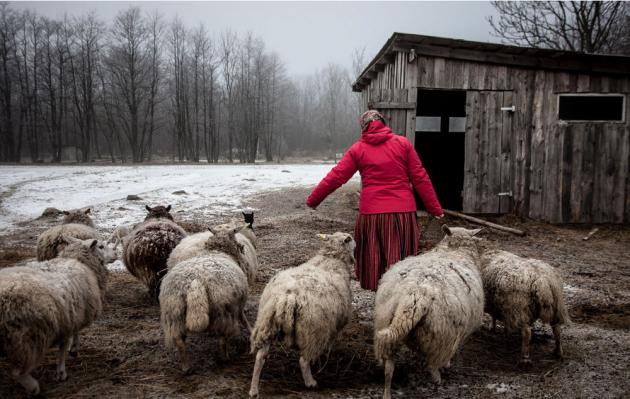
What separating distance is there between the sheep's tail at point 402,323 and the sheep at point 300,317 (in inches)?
20.2

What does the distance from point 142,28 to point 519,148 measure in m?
40.0

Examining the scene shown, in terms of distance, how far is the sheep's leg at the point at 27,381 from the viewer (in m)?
3.42

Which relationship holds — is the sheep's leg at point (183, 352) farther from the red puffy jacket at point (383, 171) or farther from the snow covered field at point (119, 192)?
the snow covered field at point (119, 192)

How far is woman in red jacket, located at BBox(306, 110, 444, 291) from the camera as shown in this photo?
15.9 feet

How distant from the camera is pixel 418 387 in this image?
3.77 m

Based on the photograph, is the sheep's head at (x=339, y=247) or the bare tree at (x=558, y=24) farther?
the bare tree at (x=558, y=24)

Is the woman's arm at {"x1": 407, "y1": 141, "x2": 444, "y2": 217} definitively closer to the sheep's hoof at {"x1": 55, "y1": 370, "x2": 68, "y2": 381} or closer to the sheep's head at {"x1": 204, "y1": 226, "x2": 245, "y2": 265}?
the sheep's head at {"x1": 204, "y1": 226, "x2": 245, "y2": 265}

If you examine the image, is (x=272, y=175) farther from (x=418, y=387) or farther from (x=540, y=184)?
(x=418, y=387)

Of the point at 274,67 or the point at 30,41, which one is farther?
the point at 274,67

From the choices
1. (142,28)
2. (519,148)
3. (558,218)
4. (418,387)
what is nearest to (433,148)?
(519,148)

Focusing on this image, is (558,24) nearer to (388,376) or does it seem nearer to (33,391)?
(388,376)

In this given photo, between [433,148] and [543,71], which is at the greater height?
[543,71]

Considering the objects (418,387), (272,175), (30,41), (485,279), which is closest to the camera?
(418,387)

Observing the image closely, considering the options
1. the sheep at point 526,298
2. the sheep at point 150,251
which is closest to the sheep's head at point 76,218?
the sheep at point 150,251
